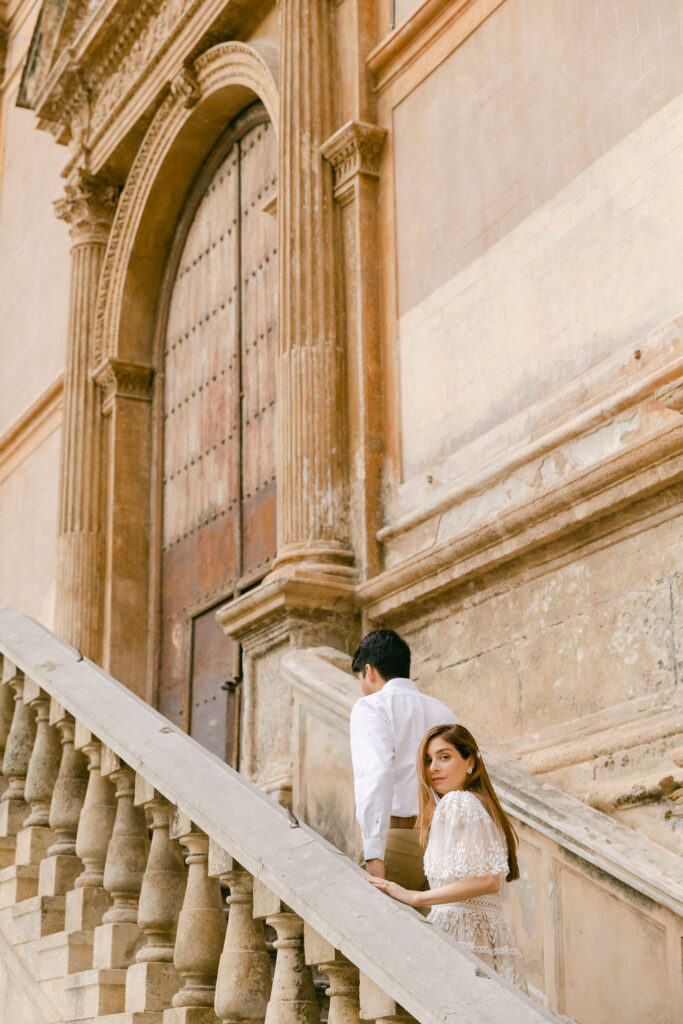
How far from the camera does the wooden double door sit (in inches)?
377

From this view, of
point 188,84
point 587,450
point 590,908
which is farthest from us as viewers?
point 188,84

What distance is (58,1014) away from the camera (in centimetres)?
459

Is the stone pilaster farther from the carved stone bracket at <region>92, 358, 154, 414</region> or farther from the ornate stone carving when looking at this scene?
the carved stone bracket at <region>92, 358, 154, 414</region>

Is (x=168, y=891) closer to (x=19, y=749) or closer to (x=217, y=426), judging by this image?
(x=19, y=749)

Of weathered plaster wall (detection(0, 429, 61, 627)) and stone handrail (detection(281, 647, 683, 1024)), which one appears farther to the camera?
weathered plaster wall (detection(0, 429, 61, 627))

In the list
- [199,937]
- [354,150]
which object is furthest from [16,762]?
[354,150]

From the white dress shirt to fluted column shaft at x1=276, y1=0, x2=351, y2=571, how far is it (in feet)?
10.1

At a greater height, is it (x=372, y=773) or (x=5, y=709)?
(x=5, y=709)

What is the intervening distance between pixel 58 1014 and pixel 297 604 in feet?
10.3

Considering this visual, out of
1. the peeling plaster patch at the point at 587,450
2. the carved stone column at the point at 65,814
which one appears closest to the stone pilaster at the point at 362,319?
the peeling plaster patch at the point at 587,450

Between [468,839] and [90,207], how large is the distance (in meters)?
9.17

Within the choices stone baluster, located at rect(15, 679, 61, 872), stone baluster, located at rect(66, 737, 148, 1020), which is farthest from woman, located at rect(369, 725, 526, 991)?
stone baluster, located at rect(15, 679, 61, 872)

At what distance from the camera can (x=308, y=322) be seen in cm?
827

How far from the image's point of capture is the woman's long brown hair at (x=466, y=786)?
147 inches
